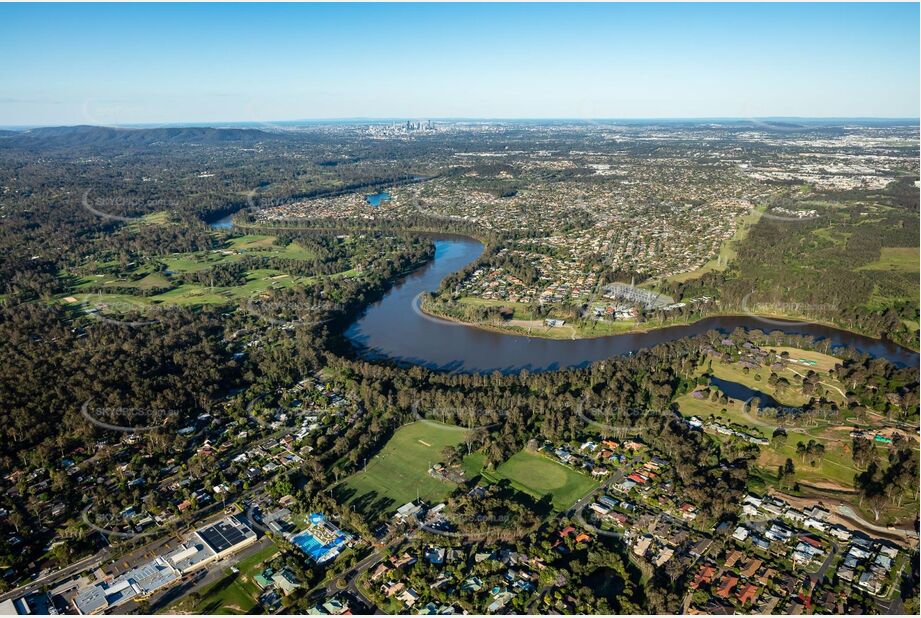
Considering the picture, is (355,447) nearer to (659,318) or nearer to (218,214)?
(659,318)

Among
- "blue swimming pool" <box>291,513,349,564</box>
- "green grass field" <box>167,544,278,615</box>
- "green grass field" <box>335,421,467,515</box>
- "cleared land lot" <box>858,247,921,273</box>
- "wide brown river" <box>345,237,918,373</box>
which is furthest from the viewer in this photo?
"cleared land lot" <box>858,247,921,273</box>

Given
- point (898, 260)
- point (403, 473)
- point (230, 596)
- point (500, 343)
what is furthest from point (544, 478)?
point (898, 260)

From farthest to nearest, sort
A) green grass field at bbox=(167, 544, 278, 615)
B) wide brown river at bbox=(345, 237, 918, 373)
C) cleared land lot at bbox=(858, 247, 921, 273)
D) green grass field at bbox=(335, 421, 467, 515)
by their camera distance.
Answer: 1. cleared land lot at bbox=(858, 247, 921, 273)
2. wide brown river at bbox=(345, 237, 918, 373)
3. green grass field at bbox=(335, 421, 467, 515)
4. green grass field at bbox=(167, 544, 278, 615)

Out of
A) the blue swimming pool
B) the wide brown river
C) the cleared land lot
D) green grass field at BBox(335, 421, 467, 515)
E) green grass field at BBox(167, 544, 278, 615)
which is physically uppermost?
the cleared land lot

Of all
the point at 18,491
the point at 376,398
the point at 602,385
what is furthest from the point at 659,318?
the point at 18,491

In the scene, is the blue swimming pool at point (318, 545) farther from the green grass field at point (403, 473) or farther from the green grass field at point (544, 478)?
the green grass field at point (544, 478)

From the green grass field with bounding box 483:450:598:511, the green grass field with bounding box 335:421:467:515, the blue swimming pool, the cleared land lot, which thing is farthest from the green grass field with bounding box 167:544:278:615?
the cleared land lot

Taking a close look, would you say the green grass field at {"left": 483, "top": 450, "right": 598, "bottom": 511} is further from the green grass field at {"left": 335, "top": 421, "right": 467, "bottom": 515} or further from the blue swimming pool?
the blue swimming pool

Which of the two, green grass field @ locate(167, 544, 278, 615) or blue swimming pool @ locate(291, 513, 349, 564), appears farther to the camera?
blue swimming pool @ locate(291, 513, 349, 564)
